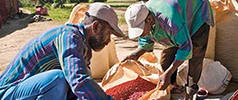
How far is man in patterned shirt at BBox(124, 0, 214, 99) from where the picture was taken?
100 inches

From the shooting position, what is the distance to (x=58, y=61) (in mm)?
2008

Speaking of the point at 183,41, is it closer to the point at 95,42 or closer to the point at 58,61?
the point at 95,42

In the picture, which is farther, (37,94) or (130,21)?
(130,21)

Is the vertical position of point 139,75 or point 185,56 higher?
point 185,56

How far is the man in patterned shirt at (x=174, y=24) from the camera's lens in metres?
2.55

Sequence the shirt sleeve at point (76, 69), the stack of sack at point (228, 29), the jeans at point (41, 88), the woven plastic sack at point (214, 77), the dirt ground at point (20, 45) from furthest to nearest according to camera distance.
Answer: the dirt ground at point (20, 45) < the stack of sack at point (228, 29) < the woven plastic sack at point (214, 77) < the jeans at point (41, 88) < the shirt sleeve at point (76, 69)

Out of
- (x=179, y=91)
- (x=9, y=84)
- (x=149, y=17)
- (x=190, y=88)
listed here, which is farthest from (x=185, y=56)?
(x=9, y=84)

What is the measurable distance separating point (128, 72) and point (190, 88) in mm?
590

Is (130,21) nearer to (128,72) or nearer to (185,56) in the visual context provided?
(185,56)

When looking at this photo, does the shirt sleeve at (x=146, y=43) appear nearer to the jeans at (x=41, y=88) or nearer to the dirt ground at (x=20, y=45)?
the dirt ground at (x=20, y=45)

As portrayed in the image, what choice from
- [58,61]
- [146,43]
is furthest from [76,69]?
[146,43]

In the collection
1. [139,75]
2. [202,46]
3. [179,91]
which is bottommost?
[179,91]

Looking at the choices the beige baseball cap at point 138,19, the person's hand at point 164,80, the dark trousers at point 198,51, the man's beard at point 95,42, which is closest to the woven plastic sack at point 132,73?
the dark trousers at point 198,51

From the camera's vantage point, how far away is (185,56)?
8.66 ft
